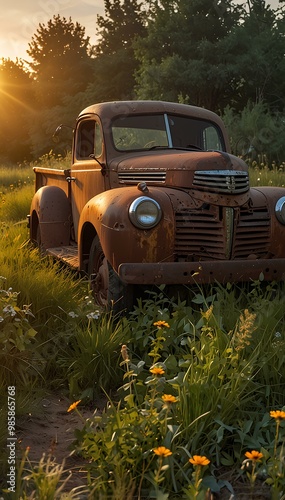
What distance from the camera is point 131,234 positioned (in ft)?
14.1

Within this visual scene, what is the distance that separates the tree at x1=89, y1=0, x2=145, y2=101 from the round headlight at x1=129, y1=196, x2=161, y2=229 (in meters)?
31.7

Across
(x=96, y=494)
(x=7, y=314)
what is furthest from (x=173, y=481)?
(x=7, y=314)

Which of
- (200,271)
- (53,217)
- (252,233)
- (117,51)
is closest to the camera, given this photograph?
(200,271)

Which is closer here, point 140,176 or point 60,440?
point 60,440

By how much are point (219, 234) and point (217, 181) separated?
1.29ft

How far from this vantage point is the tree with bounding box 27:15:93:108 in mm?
41625

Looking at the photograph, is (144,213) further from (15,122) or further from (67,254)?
(15,122)

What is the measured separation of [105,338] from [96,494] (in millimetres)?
1418

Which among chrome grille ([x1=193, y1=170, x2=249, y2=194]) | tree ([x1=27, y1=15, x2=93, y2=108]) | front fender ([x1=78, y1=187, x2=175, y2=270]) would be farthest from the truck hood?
tree ([x1=27, y1=15, x2=93, y2=108])

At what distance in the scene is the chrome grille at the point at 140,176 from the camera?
16.2 feet

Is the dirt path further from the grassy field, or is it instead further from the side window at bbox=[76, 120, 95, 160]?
the side window at bbox=[76, 120, 95, 160]

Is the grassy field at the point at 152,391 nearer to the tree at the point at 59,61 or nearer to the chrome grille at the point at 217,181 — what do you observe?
the chrome grille at the point at 217,181

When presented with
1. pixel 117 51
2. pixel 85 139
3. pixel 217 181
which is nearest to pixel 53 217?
pixel 85 139

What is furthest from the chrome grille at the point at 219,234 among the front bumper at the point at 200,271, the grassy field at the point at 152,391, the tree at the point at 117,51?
the tree at the point at 117,51
